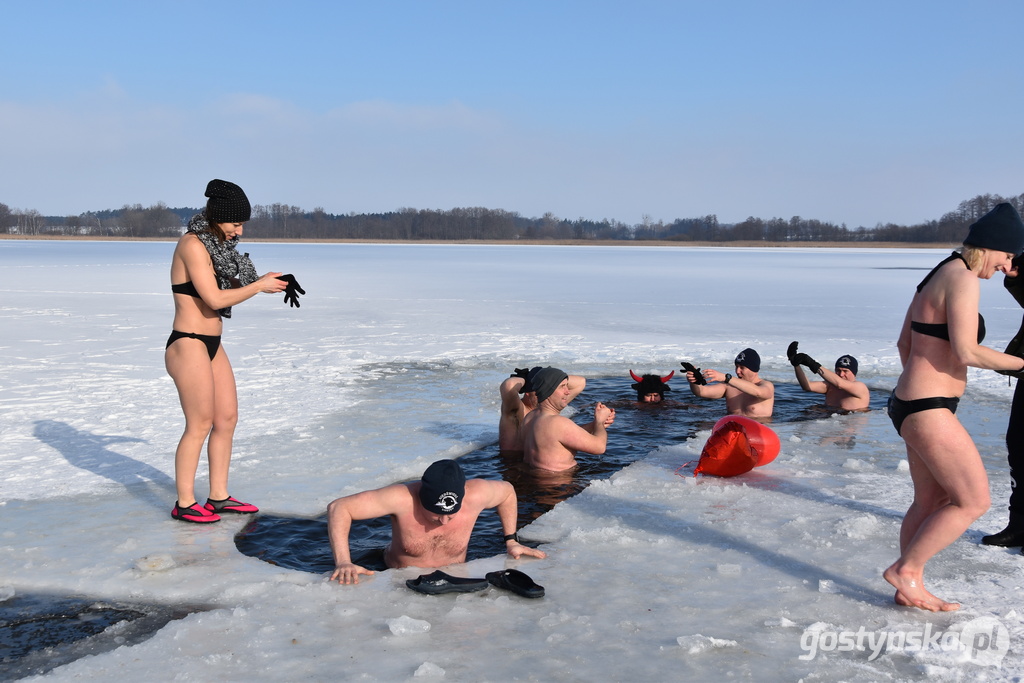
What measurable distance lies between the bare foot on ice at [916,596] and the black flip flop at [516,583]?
59.4 inches

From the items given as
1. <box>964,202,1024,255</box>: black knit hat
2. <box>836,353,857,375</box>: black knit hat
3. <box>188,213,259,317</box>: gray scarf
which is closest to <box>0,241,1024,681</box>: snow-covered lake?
<box>836,353,857,375</box>: black knit hat

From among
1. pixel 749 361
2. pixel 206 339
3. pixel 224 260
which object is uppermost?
pixel 224 260

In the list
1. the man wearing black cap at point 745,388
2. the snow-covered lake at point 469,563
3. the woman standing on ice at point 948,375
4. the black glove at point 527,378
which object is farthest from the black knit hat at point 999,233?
the man wearing black cap at point 745,388

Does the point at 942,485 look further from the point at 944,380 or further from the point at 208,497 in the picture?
the point at 208,497

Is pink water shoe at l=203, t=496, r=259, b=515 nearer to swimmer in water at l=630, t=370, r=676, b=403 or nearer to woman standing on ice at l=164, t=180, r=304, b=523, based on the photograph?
woman standing on ice at l=164, t=180, r=304, b=523

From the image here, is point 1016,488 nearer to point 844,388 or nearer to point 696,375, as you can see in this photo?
point 696,375

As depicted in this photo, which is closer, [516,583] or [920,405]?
[920,405]

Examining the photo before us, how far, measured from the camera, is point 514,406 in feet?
21.8

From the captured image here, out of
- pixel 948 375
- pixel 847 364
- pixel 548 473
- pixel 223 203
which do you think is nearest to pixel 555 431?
pixel 548 473

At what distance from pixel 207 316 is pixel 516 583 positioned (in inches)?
88.9

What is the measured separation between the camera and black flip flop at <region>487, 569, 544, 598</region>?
3582 mm

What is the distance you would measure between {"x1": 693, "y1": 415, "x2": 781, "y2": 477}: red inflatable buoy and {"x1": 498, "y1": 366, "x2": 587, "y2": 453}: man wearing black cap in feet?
3.95

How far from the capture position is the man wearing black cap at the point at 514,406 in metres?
6.47

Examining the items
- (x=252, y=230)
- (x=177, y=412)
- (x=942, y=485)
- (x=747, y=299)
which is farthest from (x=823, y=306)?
(x=252, y=230)
